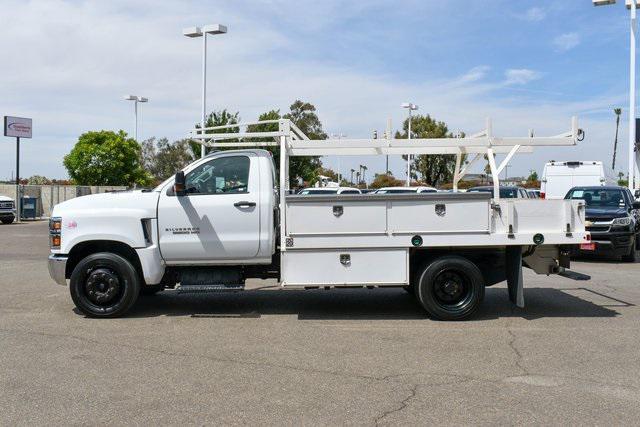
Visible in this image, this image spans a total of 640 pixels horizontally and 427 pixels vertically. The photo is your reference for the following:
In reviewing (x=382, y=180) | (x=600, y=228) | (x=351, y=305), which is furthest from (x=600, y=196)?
(x=382, y=180)

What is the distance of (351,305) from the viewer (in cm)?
945

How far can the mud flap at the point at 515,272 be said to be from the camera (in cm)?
834

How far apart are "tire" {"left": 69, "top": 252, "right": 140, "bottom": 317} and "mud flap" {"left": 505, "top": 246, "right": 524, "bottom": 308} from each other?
4.87m

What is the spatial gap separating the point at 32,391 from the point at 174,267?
3232 millimetres

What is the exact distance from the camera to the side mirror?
26.5 feet

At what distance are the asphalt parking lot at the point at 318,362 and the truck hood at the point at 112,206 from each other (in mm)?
1392

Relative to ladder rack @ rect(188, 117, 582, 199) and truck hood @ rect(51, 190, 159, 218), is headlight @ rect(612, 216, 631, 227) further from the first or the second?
truck hood @ rect(51, 190, 159, 218)

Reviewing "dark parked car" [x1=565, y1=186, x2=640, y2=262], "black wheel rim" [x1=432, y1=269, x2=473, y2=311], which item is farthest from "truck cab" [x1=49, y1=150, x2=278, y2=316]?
"dark parked car" [x1=565, y1=186, x2=640, y2=262]

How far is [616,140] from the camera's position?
243ft

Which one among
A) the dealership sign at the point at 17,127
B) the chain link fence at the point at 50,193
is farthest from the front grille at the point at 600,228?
the dealership sign at the point at 17,127

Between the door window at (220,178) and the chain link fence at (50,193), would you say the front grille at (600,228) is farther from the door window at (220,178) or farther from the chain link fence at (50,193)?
the chain link fence at (50,193)

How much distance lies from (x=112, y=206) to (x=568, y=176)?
18.5 m

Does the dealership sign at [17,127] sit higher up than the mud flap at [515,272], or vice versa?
the dealership sign at [17,127]

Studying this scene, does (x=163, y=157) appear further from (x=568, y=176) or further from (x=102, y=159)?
(x=568, y=176)
